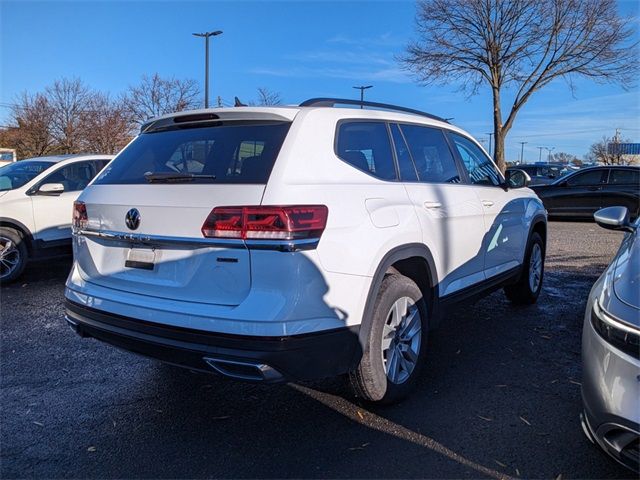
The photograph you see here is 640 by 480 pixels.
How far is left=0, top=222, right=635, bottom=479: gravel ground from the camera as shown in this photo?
2652 millimetres

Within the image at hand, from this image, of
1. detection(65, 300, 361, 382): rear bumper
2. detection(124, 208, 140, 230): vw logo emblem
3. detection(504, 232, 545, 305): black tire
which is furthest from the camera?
detection(504, 232, 545, 305): black tire

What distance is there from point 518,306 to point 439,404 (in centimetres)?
276

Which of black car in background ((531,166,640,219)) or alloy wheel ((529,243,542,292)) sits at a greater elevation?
black car in background ((531,166,640,219))

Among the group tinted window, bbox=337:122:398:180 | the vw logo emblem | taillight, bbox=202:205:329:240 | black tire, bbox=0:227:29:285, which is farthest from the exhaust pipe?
black tire, bbox=0:227:29:285

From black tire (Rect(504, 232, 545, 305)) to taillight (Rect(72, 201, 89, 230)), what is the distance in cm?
424

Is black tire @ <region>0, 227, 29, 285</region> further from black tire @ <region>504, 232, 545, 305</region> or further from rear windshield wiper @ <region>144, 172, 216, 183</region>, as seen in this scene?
black tire @ <region>504, 232, 545, 305</region>

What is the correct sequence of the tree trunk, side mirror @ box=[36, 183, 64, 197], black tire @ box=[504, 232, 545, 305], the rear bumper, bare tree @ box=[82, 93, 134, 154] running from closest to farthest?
the rear bumper < black tire @ box=[504, 232, 545, 305] < side mirror @ box=[36, 183, 64, 197] < the tree trunk < bare tree @ box=[82, 93, 134, 154]

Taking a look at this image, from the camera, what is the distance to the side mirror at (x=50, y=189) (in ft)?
22.6

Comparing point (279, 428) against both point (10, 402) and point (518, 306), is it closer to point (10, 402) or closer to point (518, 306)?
point (10, 402)

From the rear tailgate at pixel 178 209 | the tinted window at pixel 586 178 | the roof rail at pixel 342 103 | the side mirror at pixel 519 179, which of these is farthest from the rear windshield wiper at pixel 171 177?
the tinted window at pixel 586 178

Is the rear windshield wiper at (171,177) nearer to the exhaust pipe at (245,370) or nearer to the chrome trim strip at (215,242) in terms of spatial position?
the chrome trim strip at (215,242)

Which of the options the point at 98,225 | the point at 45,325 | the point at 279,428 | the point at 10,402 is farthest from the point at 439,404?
the point at 45,325

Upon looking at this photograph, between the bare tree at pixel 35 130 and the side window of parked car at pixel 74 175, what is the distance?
83.0ft

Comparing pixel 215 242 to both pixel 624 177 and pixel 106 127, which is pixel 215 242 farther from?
pixel 106 127
